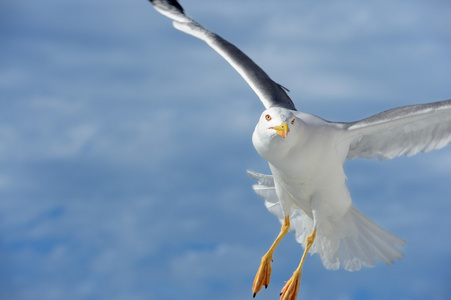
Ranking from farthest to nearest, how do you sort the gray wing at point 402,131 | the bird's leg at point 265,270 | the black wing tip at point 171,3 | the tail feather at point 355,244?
the black wing tip at point 171,3 < the tail feather at point 355,244 < the bird's leg at point 265,270 < the gray wing at point 402,131

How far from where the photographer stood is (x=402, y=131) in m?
12.3

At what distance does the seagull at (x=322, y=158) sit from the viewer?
1141cm

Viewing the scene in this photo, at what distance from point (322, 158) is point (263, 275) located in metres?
2.19

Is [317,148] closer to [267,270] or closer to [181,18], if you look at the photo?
[267,270]

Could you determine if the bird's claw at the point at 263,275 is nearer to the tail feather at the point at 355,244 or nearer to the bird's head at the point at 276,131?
the tail feather at the point at 355,244

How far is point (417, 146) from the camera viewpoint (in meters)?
12.4

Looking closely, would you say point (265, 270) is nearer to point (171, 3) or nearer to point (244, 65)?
point (244, 65)

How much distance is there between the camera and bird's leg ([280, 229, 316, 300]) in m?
12.0

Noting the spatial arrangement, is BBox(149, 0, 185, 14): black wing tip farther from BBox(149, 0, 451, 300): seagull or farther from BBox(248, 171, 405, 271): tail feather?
BBox(248, 171, 405, 271): tail feather

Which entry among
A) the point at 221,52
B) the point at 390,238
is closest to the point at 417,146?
the point at 390,238

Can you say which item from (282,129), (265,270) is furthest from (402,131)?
(265,270)

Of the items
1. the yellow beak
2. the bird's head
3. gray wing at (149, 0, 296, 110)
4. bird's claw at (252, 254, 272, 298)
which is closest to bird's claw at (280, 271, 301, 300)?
bird's claw at (252, 254, 272, 298)

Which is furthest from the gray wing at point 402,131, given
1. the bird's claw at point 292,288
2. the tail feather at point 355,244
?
the bird's claw at point 292,288

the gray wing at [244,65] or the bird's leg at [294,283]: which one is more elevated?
the gray wing at [244,65]
